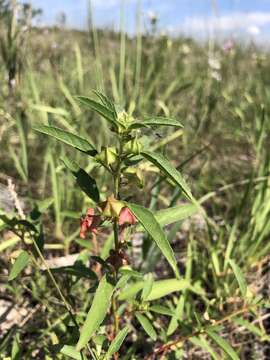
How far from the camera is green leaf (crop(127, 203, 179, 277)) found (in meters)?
0.58

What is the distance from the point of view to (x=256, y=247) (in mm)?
1329

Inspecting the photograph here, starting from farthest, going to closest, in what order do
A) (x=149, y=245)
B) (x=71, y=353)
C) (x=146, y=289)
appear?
(x=149, y=245)
(x=146, y=289)
(x=71, y=353)

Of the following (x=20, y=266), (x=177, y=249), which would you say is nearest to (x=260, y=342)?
(x=177, y=249)

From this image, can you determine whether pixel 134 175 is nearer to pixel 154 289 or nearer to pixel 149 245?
pixel 154 289

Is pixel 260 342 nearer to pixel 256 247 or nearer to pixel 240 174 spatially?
pixel 256 247

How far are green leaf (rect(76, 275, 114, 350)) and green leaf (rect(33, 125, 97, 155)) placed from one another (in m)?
0.18

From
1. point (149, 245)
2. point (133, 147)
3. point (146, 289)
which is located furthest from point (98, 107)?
point (149, 245)

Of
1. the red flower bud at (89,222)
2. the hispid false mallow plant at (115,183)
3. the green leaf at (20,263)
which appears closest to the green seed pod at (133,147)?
the hispid false mallow plant at (115,183)

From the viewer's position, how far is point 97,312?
0.62 m

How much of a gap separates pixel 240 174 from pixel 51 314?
108 centimetres

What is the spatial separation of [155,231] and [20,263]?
0.28 meters

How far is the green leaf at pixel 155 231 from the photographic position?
0.58m

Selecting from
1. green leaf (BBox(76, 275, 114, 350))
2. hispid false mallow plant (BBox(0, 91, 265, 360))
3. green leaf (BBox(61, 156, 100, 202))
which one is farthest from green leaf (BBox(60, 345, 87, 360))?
green leaf (BBox(61, 156, 100, 202))

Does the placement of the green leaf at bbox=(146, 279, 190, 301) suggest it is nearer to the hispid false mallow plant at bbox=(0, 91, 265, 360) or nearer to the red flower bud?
the hispid false mallow plant at bbox=(0, 91, 265, 360)
